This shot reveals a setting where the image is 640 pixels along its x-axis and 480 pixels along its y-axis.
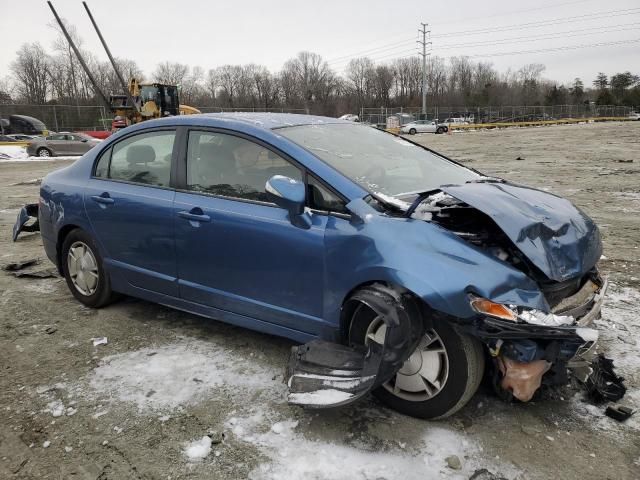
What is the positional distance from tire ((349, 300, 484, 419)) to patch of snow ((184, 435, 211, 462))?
0.91 m

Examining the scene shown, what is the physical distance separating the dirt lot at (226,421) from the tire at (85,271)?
21 centimetres

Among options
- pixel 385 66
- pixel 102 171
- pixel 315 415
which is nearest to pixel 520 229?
pixel 315 415

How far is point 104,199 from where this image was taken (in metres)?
4.06

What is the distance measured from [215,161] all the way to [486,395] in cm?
224

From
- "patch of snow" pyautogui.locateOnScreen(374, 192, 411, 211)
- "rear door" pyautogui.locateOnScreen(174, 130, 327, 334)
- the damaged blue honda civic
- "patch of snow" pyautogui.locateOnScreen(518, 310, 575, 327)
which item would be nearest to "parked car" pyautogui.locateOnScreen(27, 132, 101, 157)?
the damaged blue honda civic

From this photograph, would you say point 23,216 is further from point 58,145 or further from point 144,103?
point 58,145

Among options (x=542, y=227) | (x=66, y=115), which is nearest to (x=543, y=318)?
(x=542, y=227)

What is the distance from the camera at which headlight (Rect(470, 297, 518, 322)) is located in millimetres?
2413

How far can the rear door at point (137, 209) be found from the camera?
12.1ft

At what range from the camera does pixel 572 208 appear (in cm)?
322

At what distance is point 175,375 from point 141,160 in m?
1.68

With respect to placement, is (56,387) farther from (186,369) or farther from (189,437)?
(189,437)

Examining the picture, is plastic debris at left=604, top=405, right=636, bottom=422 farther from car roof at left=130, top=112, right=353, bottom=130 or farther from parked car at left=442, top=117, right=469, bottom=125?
parked car at left=442, top=117, right=469, bottom=125

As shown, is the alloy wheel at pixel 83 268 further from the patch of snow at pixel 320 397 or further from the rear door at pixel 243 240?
the patch of snow at pixel 320 397
